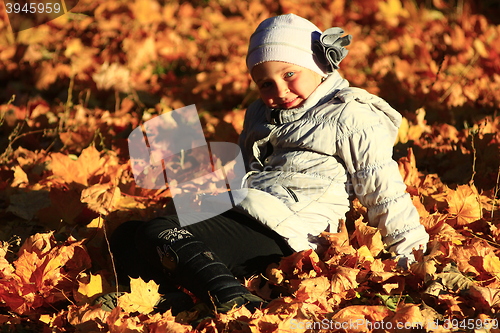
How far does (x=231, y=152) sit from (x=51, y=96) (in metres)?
2.23

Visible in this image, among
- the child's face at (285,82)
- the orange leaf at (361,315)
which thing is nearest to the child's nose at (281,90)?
the child's face at (285,82)

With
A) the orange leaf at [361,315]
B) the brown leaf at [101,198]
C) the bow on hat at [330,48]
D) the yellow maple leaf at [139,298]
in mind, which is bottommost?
the orange leaf at [361,315]

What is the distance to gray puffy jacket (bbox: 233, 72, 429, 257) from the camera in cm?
227

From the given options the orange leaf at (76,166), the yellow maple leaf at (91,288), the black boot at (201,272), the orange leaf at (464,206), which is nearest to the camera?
the black boot at (201,272)

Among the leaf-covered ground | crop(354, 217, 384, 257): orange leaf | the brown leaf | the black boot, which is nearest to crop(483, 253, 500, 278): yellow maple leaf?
the leaf-covered ground

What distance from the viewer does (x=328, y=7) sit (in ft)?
21.8

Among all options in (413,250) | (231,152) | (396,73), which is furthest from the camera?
(396,73)

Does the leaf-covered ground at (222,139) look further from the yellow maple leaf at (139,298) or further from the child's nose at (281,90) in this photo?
the child's nose at (281,90)

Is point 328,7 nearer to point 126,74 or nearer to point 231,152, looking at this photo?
point 126,74

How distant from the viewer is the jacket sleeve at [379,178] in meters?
2.27

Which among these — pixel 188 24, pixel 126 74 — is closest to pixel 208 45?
pixel 188 24

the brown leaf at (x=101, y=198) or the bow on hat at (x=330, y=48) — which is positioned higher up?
the bow on hat at (x=330, y=48)

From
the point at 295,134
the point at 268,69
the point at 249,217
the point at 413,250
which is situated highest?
the point at 268,69

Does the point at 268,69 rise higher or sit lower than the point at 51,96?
higher
